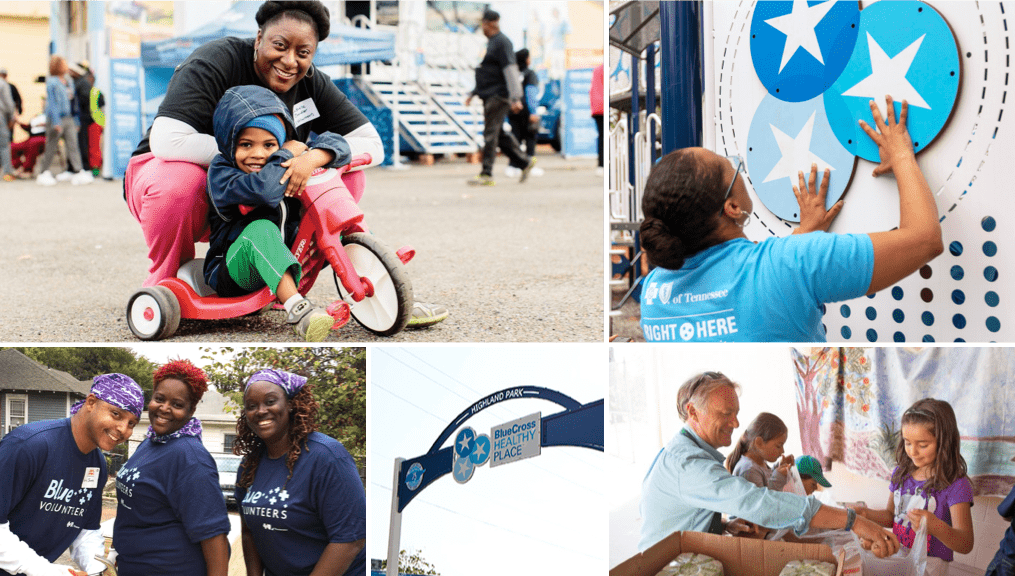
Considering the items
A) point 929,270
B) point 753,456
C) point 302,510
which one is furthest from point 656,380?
point 302,510

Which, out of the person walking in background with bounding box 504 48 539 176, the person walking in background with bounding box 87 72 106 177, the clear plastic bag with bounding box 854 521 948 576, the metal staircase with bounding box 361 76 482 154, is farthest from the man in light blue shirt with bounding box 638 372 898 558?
the metal staircase with bounding box 361 76 482 154

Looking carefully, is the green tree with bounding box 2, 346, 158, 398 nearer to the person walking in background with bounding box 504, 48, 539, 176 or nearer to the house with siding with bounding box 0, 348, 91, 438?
the house with siding with bounding box 0, 348, 91, 438

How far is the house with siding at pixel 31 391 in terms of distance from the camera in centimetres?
213

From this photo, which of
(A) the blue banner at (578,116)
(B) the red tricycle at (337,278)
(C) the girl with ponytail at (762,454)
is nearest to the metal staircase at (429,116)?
(A) the blue banner at (578,116)

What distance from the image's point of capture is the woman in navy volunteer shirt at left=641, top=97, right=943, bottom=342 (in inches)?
63.0

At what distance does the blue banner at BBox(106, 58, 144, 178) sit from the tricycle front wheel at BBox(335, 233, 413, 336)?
7.88 m

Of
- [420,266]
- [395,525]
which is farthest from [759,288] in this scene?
[420,266]

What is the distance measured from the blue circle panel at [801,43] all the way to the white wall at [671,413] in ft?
2.35

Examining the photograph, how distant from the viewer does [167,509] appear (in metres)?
2.12

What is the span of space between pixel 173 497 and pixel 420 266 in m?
2.32

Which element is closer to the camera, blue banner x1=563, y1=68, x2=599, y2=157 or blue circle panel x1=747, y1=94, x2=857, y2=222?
blue circle panel x1=747, y1=94, x2=857, y2=222

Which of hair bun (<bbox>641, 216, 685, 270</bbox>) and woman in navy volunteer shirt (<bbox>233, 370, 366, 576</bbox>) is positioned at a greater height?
hair bun (<bbox>641, 216, 685, 270</bbox>)

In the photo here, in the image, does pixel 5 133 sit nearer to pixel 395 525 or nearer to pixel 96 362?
pixel 96 362

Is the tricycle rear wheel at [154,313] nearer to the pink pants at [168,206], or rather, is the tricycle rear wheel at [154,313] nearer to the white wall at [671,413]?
the pink pants at [168,206]
